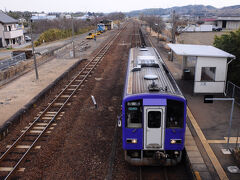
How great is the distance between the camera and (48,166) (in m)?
9.12

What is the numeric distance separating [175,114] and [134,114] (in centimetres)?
134

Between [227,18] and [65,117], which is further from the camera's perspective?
[227,18]

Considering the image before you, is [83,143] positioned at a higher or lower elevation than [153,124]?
lower

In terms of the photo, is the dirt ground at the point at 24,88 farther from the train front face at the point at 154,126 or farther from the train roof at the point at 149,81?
the train front face at the point at 154,126

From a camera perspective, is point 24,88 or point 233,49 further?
point 24,88

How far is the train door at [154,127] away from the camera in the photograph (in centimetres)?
791

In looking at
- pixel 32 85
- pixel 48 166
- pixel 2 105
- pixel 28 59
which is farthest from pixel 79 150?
pixel 28 59

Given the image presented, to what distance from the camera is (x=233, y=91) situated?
14211mm

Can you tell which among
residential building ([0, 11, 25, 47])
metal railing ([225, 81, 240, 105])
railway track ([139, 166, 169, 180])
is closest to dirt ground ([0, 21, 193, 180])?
railway track ([139, 166, 169, 180])

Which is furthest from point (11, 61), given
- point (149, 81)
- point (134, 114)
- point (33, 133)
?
point (134, 114)

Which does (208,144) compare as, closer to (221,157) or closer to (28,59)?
(221,157)

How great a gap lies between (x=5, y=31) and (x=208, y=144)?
45116 millimetres

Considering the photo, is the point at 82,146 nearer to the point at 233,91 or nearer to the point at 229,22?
the point at 233,91

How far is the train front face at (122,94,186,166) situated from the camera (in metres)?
7.91
